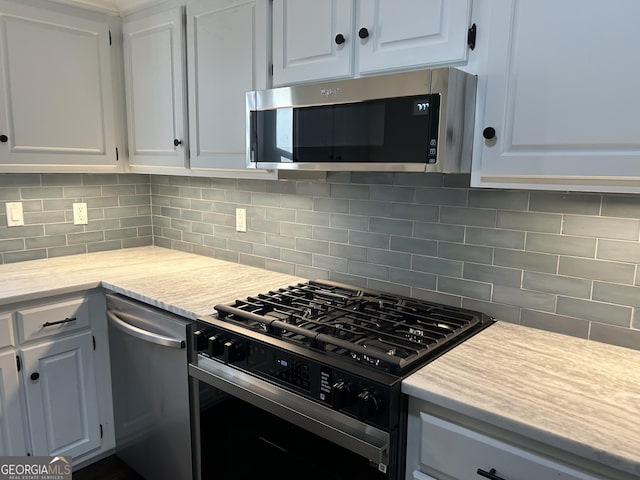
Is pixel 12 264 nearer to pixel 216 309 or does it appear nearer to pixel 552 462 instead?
pixel 216 309

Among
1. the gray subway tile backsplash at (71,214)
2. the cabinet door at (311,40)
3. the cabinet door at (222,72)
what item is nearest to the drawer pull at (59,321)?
the gray subway tile backsplash at (71,214)

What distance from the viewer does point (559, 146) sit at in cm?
123

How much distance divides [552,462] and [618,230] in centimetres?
77

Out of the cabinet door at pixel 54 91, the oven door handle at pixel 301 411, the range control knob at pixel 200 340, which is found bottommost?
the oven door handle at pixel 301 411

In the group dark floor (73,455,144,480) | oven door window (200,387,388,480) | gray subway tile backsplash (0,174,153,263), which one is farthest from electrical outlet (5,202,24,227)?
oven door window (200,387,388,480)

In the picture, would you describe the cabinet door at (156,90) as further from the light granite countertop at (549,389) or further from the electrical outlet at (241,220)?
the light granite countertop at (549,389)

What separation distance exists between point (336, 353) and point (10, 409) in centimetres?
155

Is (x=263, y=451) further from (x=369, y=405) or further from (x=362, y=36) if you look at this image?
(x=362, y=36)

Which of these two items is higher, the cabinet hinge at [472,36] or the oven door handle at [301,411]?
the cabinet hinge at [472,36]

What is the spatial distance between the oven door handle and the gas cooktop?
16cm

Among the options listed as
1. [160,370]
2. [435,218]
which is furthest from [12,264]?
[435,218]

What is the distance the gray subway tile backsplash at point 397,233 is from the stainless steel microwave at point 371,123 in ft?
1.27

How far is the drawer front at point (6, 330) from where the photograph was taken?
6.37 feet

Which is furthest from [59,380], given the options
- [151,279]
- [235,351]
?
[235,351]
